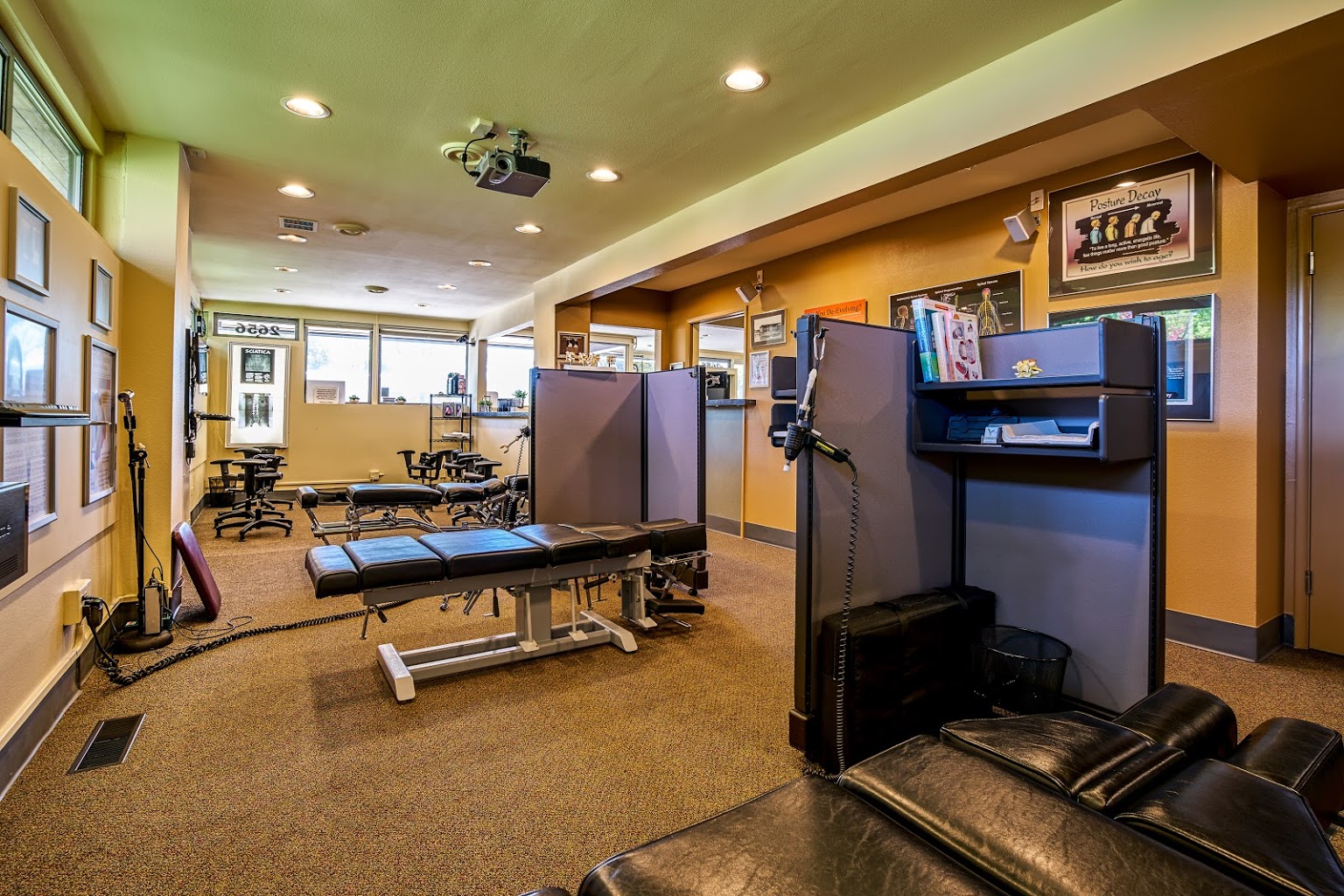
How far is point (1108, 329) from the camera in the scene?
194 cm

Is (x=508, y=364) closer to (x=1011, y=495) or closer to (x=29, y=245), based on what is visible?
(x=29, y=245)

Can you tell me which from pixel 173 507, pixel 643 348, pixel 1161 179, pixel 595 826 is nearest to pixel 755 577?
pixel 595 826

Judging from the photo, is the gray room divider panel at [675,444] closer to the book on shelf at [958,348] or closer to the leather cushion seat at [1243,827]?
the book on shelf at [958,348]

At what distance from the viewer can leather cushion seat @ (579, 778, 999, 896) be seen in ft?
2.60

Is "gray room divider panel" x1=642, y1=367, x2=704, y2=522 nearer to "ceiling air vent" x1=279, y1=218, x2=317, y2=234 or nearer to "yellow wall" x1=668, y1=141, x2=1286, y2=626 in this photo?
"yellow wall" x1=668, y1=141, x2=1286, y2=626

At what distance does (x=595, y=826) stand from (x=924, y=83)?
3039 millimetres

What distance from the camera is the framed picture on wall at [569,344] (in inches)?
253

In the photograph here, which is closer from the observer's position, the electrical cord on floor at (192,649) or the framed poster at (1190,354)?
the electrical cord on floor at (192,649)

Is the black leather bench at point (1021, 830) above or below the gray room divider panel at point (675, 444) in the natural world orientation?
below

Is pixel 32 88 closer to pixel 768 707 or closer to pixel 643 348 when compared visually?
pixel 768 707

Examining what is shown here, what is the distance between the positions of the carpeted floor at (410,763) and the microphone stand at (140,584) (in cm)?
17

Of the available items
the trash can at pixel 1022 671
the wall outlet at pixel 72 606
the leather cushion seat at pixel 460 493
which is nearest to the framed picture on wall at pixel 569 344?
the leather cushion seat at pixel 460 493

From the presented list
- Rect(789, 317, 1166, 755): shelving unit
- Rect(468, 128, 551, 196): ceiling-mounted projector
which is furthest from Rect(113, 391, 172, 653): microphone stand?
Rect(789, 317, 1166, 755): shelving unit

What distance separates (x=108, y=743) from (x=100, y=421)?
55.2 inches
